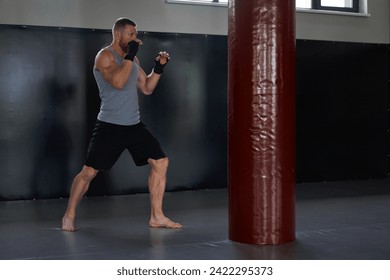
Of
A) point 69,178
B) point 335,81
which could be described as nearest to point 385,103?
point 335,81

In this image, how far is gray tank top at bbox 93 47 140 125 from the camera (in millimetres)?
3312

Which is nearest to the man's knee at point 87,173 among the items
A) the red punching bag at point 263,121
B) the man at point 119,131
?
the man at point 119,131

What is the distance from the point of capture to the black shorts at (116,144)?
3.30 metres

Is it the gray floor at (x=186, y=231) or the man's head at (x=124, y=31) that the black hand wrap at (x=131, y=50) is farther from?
the gray floor at (x=186, y=231)

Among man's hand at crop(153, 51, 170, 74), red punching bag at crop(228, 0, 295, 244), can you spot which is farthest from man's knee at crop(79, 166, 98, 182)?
red punching bag at crop(228, 0, 295, 244)

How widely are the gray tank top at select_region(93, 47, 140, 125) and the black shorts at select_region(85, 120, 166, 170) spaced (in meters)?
0.04

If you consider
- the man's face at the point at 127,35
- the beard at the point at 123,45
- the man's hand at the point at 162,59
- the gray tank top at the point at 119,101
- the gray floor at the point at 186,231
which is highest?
the man's face at the point at 127,35

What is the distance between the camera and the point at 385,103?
19.6 feet

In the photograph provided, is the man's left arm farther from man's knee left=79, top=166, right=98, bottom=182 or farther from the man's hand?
man's knee left=79, top=166, right=98, bottom=182

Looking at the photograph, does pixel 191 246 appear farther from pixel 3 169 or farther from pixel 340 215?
pixel 3 169

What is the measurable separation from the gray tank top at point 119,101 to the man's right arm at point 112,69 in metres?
0.05
